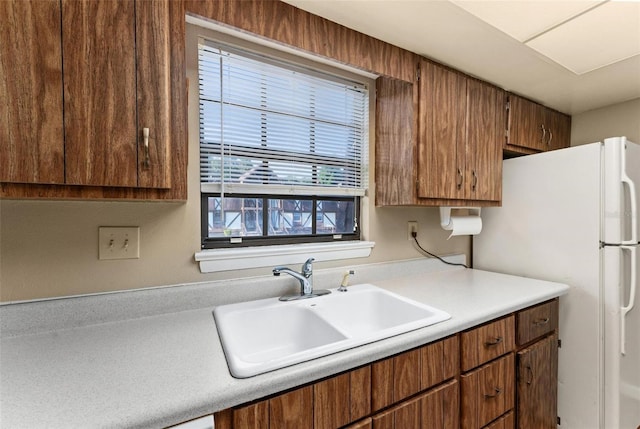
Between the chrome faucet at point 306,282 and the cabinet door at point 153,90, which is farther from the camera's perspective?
the chrome faucet at point 306,282

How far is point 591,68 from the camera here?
1.62 metres

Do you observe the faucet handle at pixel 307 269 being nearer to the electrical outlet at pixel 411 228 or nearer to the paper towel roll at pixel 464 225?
the electrical outlet at pixel 411 228

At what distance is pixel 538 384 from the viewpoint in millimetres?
1433

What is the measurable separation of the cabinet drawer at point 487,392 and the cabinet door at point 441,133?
2.71 ft

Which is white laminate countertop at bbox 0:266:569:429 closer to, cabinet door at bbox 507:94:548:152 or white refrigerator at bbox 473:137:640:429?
white refrigerator at bbox 473:137:640:429

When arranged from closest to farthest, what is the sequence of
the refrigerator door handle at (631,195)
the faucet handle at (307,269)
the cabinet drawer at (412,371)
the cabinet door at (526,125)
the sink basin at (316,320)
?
the cabinet drawer at (412,371) → the sink basin at (316,320) → the faucet handle at (307,269) → the refrigerator door handle at (631,195) → the cabinet door at (526,125)

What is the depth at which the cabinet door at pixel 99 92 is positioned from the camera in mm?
735

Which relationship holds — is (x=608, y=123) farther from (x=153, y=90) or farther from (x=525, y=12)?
(x=153, y=90)

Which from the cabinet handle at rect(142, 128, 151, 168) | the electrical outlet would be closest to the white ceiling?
the cabinet handle at rect(142, 128, 151, 168)

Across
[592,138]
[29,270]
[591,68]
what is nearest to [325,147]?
[29,270]

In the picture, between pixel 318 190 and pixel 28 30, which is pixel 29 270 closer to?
pixel 28 30

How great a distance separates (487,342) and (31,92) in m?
1.70

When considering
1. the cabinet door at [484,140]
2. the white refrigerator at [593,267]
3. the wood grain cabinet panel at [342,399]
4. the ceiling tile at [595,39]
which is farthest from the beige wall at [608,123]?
the wood grain cabinet panel at [342,399]

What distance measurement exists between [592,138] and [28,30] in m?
3.30
